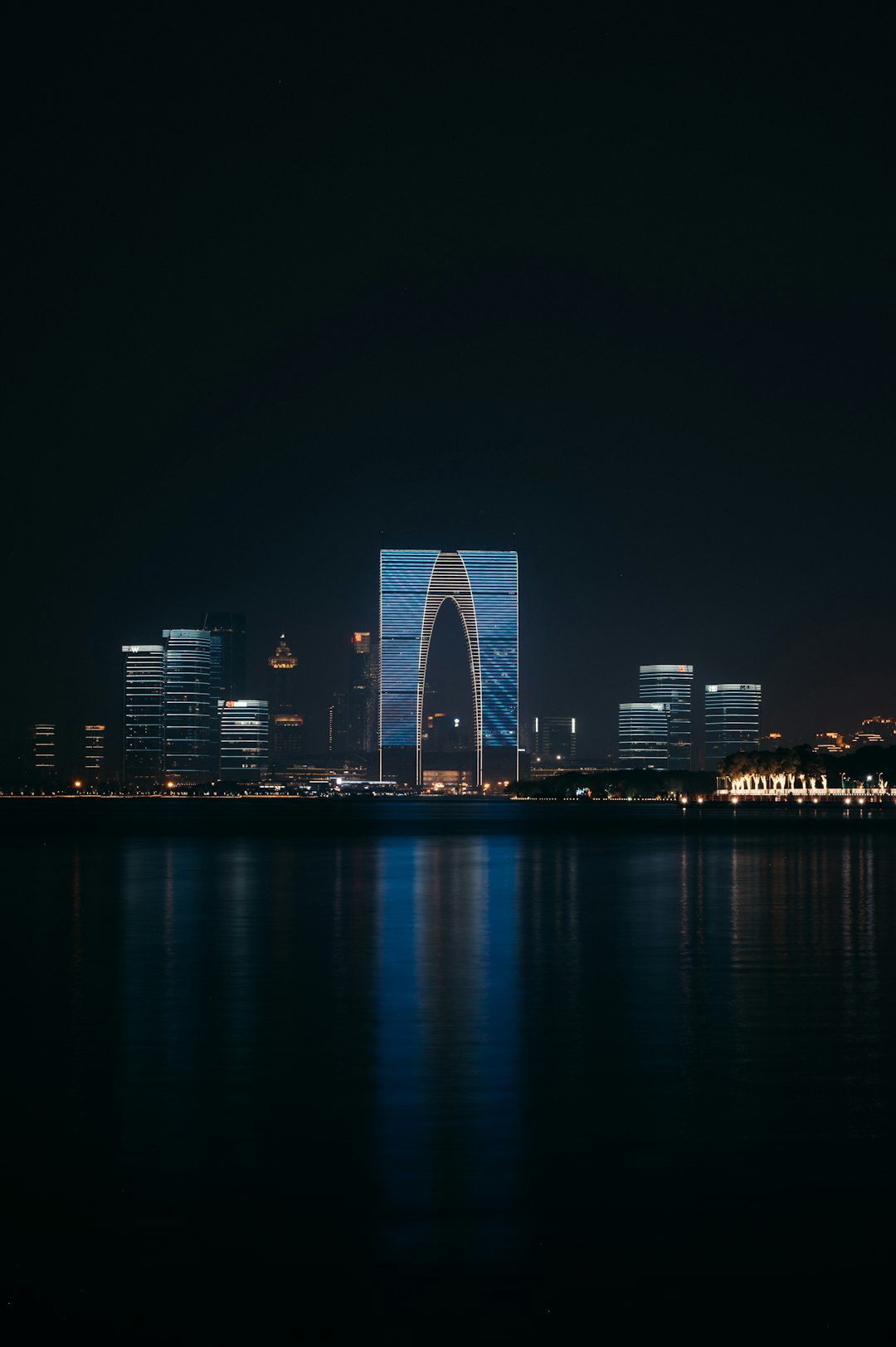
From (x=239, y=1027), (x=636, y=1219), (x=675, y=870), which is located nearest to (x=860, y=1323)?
(x=636, y=1219)

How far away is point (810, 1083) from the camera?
49.3 ft

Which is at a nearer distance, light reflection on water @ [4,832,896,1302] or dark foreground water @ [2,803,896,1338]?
dark foreground water @ [2,803,896,1338]

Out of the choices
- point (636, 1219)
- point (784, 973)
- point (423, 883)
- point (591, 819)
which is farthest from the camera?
point (591, 819)

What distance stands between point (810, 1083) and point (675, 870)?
40.5m

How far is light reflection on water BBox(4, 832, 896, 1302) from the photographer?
32.0 ft

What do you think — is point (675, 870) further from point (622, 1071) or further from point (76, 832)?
point (76, 832)

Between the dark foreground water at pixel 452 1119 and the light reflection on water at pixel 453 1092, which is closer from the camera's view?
the dark foreground water at pixel 452 1119

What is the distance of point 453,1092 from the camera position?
14.7 metres

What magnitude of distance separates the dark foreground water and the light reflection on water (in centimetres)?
5

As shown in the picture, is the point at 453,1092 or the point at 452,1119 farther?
the point at 453,1092

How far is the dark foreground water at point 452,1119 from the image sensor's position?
8.99 meters

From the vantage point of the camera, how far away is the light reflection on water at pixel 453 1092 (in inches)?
384

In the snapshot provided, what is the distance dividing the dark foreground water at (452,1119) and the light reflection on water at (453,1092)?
46 millimetres

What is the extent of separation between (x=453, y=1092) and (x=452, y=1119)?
1311 mm
